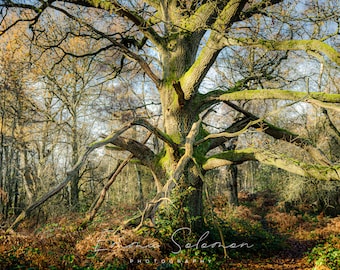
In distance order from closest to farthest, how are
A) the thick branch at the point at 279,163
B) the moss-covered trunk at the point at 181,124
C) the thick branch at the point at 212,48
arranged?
the thick branch at the point at 279,163 → the thick branch at the point at 212,48 → the moss-covered trunk at the point at 181,124

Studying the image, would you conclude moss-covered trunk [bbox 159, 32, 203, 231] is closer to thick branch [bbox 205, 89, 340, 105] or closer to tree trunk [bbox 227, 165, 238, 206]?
thick branch [bbox 205, 89, 340, 105]

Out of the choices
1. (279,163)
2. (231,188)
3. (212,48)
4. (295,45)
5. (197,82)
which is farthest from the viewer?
(231,188)

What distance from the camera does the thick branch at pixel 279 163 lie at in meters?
5.73

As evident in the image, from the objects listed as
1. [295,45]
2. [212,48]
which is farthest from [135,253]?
[295,45]

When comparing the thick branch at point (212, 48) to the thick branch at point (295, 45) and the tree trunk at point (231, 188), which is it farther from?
the tree trunk at point (231, 188)

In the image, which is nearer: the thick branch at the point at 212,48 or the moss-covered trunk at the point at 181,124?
the thick branch at the point at 212,48

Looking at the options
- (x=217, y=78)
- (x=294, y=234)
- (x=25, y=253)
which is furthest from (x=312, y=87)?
(x=25, y=253)

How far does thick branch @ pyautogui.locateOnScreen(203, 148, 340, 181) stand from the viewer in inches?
226

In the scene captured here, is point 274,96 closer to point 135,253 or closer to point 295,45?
point 295,45

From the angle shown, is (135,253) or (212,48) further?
(212,48)

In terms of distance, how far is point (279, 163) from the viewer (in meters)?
6.21

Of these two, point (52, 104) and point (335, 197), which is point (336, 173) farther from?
point (52, 104)

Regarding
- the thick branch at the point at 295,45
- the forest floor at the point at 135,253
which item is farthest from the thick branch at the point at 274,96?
the forest floor at the point at 135,253

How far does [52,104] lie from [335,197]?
1550 centimetres
